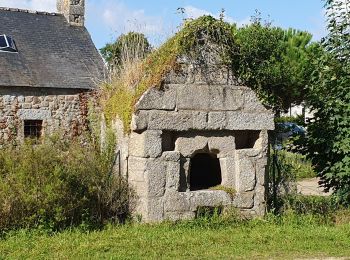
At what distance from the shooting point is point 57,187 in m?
6.91

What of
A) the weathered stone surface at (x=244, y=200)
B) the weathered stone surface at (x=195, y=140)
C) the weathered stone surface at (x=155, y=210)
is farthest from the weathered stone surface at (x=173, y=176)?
the weathered stone surface at (x=244, y=200)

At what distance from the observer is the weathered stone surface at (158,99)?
734cm

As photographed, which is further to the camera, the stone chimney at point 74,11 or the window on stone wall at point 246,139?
the stone chimney at point 74,11

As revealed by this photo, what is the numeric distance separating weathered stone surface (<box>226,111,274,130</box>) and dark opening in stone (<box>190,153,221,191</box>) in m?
1.23

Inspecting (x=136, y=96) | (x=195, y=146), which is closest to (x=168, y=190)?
(x=195, y=146)

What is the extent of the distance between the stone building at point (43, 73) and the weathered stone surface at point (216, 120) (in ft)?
36.5

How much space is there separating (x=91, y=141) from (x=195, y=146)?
2114 mm

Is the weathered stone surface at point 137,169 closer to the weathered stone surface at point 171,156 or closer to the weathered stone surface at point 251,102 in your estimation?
the weathered stone surface at point 171,156

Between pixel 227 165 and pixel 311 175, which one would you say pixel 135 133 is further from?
pixel 311 175

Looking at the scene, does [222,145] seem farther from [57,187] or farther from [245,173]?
[57,187]

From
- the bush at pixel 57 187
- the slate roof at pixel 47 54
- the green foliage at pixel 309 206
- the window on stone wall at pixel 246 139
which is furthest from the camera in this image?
the slate roof at pixel 47 54

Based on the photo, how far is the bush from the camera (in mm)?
6863

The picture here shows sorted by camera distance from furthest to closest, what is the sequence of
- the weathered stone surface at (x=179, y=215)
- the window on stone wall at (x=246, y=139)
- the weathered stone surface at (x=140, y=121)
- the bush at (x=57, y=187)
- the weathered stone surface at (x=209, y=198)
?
the window on stone wall at (x=246, y=139) < the weathered stone surface at (x=209, y=198) < the weathered stone surface at (x=179, y=215) < the weathered stone surface at (x=140, y=121) < the bush at (x=57, y=187)

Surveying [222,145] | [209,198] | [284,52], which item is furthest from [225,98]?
[284,52]
